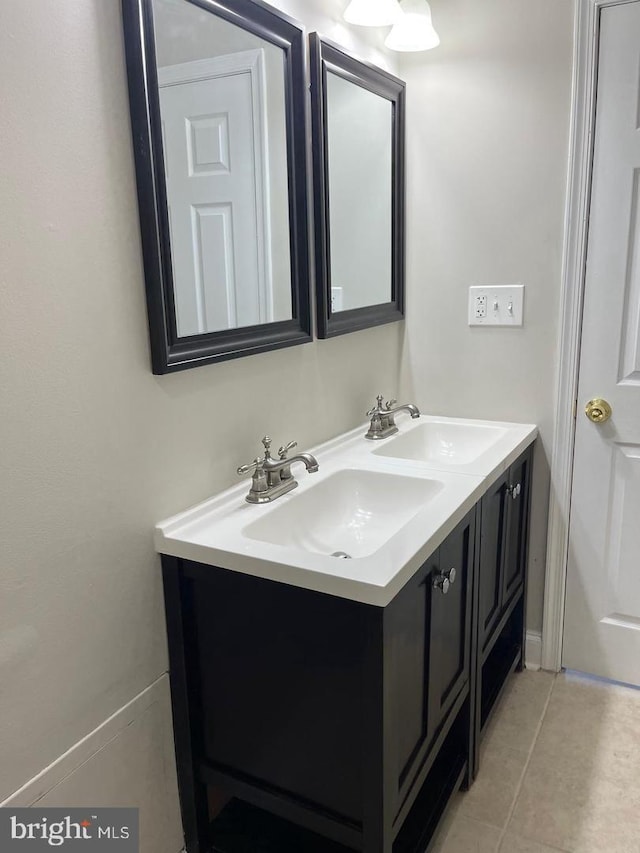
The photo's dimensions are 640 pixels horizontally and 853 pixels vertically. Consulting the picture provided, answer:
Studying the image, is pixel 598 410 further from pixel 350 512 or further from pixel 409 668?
pixel 409 668

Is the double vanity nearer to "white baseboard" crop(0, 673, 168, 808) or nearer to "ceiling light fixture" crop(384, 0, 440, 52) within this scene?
"white baseboard" crop(0, 673, 168, 808)

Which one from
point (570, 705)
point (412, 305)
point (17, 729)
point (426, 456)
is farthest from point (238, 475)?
point (570, 705)

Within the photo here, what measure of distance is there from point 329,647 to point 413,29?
5.48ft

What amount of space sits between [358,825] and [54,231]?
121 centimetres

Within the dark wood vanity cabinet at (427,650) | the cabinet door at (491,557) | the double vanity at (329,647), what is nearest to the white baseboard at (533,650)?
the cabinet door at (491,557)

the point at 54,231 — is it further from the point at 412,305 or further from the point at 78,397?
the point at 412,305

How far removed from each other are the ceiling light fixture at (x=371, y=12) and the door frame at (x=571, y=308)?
0.52 meters

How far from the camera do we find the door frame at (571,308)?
1838 millimetres

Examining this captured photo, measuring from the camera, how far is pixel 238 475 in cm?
157

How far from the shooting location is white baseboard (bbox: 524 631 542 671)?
226 centimetres

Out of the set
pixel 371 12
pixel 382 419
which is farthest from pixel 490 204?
pixel 382 419

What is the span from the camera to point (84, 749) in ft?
4.02

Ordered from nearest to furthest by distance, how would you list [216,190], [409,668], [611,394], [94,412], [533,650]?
1. [94,412]
2. [409,668]
3. [216,190]
4. [611,394]
5. [533,650]

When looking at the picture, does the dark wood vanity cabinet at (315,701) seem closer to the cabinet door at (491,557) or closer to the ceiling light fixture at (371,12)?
the cabinet door at (491,557)
